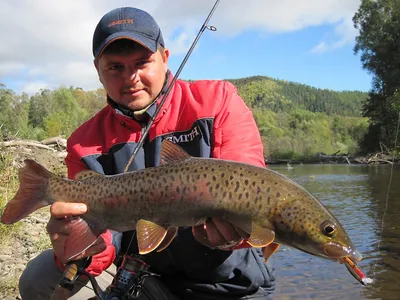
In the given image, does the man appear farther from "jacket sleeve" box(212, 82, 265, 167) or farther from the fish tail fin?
the fish tail fin

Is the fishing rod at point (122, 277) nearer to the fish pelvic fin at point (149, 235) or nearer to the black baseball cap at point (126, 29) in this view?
the black baseball cap at point (126, 29)

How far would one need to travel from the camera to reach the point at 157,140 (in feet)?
11.9

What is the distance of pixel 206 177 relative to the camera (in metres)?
2.61

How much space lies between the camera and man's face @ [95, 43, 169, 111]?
3.43 meters

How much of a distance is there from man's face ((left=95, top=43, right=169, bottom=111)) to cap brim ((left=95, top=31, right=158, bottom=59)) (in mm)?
55

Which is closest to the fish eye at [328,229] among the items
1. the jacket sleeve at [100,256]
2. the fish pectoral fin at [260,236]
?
the fish pectoral fin at [260,236]

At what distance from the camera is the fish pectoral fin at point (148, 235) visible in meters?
2.64

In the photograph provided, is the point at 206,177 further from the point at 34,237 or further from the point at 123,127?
the point at 34,237

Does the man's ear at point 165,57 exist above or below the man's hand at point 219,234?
above

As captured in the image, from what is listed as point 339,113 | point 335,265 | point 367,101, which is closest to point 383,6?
point 367,101

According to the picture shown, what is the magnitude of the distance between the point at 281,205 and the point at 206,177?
46 centimetres

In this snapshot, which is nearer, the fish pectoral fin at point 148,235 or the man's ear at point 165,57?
the fish pectoral fin at point 148,235

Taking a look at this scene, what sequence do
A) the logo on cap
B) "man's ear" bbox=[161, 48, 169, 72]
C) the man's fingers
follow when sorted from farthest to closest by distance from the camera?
"man's ear" bbox=[161, 48, 169, 72], the logo on cap, the man's fingers

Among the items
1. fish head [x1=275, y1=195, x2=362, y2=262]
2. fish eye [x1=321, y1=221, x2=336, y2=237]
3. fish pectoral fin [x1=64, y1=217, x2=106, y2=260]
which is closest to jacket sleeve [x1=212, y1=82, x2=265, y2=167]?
fish head [x1=275, y1=195, x2=362, y2=262]
